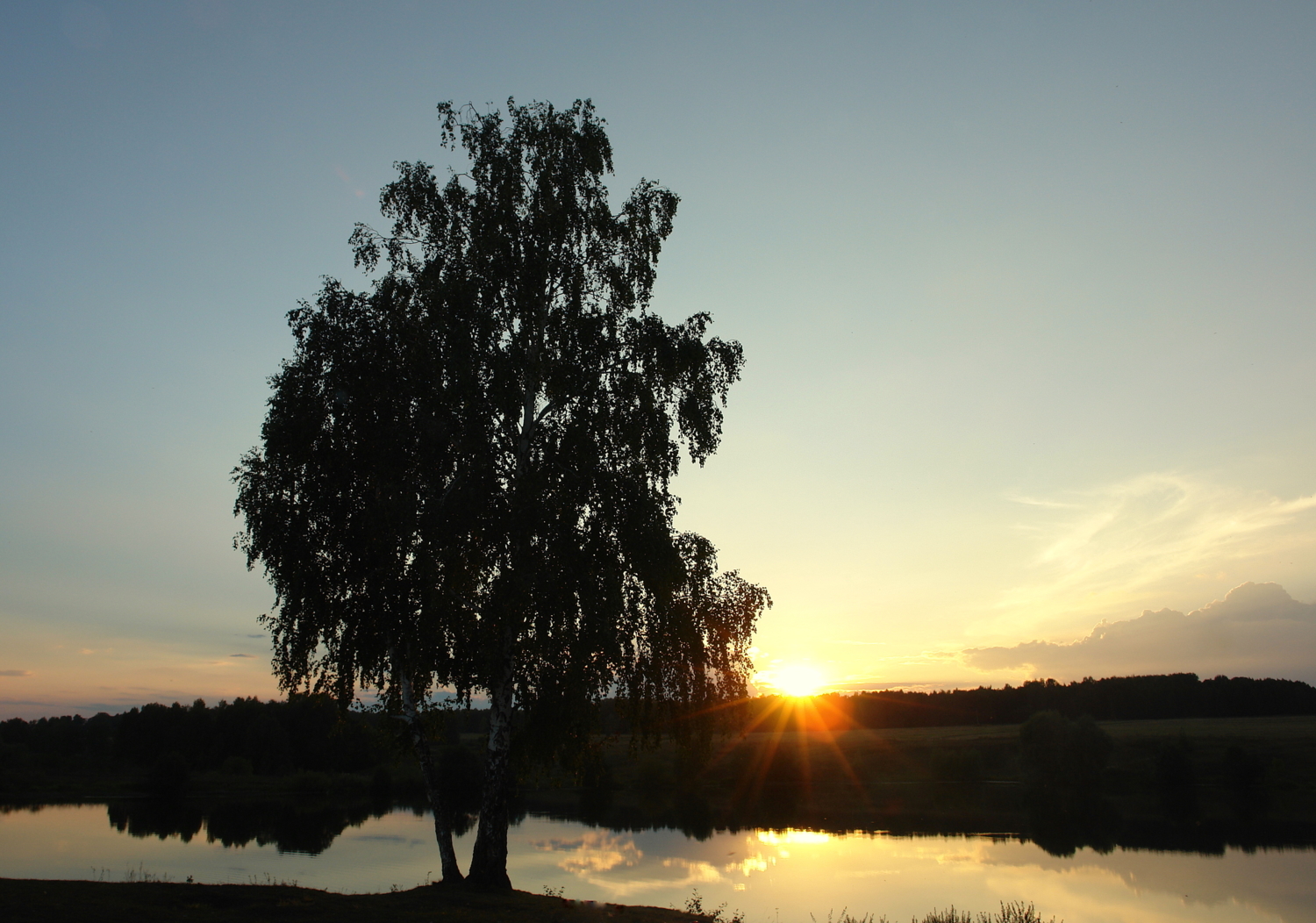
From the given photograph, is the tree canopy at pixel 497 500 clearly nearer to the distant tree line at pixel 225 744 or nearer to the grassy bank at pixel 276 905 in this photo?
the grassy bank at pixel 276 905

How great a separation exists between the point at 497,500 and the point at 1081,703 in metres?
143

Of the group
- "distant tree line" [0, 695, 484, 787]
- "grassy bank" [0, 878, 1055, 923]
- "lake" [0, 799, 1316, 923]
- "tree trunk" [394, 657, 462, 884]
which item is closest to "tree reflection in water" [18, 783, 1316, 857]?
"lake" [0, 799, 1316, 923]

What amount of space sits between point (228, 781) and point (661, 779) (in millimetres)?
49363

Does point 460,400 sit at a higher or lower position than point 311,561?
higher

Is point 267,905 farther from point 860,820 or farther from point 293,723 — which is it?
point 293,723

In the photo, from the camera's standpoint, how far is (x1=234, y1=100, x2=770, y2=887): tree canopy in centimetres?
1880

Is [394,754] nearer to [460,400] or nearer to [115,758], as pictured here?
[460,400]

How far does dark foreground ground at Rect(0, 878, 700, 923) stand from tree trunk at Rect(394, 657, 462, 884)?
0.98 meters

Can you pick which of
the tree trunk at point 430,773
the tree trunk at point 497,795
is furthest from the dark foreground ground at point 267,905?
the tree trunk at point 430,773

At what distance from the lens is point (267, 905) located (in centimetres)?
1541

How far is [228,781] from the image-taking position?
9319cm

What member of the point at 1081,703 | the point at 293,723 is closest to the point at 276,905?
the point at 293,723

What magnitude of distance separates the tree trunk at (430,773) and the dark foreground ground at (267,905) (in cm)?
98

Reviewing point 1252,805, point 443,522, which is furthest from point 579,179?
point 1252,805
